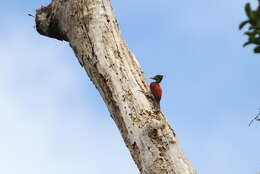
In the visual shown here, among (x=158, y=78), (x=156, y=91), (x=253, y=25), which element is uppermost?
(x=158, y=78)

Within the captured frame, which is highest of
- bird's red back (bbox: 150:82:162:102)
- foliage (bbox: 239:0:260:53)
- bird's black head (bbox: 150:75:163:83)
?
bird's black head (bbox: 150:75:163:83)

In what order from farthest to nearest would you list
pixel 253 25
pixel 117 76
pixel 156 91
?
pixel 117 76 < pixel 156 91 < pixel 253 25

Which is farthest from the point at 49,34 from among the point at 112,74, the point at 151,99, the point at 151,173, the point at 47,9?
the point at 151,173

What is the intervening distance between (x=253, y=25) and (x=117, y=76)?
386 cm

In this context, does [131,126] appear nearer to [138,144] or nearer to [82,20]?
[138,144]

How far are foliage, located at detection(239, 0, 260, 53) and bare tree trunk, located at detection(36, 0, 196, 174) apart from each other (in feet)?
10.6

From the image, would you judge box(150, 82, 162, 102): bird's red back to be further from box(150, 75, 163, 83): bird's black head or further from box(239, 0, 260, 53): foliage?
box(239, 0, 260, 53): foliage

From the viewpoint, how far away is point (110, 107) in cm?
723

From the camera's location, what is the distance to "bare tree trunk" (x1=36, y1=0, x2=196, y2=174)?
6586 mm

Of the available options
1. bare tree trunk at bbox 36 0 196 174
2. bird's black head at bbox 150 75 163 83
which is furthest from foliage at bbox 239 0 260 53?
bird's black head at bbox 150 75 163 83

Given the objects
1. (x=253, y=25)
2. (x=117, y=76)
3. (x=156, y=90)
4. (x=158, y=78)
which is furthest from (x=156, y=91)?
(x=253, y=25)

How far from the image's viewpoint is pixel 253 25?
3430 mm

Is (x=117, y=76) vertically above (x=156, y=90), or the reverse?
(x=117, y=76)

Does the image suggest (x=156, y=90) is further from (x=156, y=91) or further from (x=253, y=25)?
(x=253, y=25)
